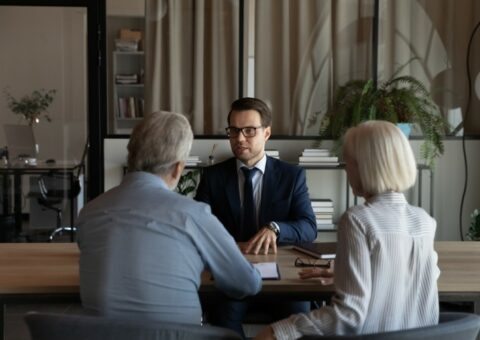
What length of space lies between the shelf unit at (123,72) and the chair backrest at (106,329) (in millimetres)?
4386

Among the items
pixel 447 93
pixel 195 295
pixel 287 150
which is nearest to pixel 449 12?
pixel 447 93

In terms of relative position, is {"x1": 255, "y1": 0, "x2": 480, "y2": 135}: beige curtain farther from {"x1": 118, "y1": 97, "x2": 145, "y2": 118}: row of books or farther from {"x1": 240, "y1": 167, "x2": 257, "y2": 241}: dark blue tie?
{"x1": 240, "y1": 167, "x2": 257, "y2": 241}: dark blue tie

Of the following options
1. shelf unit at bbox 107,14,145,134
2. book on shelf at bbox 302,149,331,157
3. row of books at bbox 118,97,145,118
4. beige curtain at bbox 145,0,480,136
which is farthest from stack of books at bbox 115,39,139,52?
book on shelf at bbox 302,149,331,157

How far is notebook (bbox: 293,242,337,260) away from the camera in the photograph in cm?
292

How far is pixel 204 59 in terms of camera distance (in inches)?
248

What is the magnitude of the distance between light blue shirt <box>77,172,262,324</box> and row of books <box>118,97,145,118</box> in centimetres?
406

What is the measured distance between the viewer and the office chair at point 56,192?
6.29 m

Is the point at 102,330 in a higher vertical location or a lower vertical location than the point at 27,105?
lower

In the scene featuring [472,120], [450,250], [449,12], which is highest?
[449,12]

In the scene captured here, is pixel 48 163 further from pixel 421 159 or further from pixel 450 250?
pixel 450 250

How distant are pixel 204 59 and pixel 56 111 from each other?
125 centimetres

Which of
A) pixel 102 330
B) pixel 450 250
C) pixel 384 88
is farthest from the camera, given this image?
pixel 384 88

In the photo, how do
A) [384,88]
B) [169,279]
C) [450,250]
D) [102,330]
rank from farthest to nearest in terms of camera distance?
[384,88] < [450,250] < [169,279] < [102,330]

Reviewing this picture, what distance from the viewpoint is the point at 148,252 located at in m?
2.09
